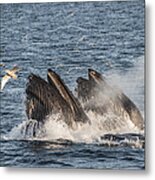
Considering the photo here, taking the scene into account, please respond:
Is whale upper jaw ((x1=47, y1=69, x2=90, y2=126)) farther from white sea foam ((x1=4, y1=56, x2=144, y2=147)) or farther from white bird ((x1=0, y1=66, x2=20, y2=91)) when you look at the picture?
white bird ((x1=0, y1=66, x2=20, y2=91))

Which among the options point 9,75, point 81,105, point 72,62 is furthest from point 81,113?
point 9,75

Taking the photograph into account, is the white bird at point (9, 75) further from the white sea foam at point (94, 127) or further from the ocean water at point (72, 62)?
the white sea foam at point (94, 127)

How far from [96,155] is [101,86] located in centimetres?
26

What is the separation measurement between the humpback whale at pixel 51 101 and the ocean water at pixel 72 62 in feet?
0.08

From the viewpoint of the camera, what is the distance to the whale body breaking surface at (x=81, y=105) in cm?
254

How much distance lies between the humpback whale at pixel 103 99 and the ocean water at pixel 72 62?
24 mm

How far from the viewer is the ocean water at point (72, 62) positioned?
100 inches

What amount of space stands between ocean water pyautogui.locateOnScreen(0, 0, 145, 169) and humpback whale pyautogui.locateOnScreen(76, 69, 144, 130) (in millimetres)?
24

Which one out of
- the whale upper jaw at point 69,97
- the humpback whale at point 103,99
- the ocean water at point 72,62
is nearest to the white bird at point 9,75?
the ocean water at point 72,62

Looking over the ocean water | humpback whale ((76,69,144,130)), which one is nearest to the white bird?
the ocean water

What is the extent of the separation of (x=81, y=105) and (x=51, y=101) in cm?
12

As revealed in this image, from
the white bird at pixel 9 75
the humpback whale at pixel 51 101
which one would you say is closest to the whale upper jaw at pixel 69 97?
the humpback whale at pixel 51 101

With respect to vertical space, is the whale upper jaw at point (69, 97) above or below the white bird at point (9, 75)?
below

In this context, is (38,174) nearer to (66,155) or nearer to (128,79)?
(66,155)
